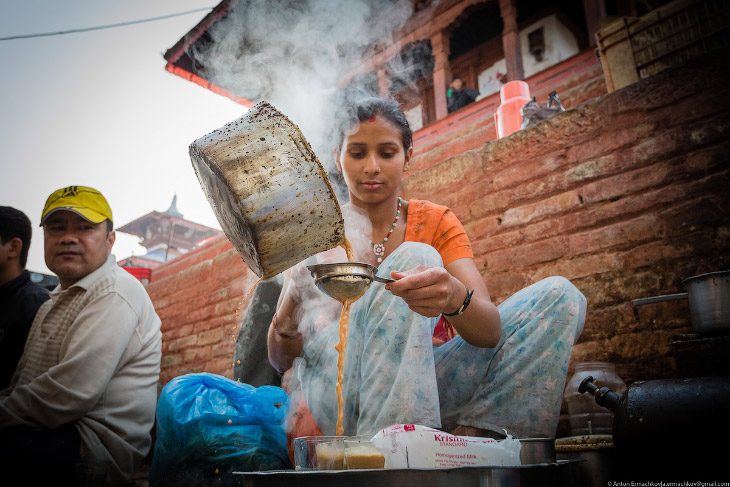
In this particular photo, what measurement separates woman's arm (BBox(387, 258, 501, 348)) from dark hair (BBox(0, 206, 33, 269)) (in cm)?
304

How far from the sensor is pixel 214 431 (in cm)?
157

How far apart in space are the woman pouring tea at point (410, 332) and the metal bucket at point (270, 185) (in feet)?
0.94

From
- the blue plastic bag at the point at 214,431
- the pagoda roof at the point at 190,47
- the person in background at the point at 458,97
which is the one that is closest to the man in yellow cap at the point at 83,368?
the blue plastic bag at the point at 214,431

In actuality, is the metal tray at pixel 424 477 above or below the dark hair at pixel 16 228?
below

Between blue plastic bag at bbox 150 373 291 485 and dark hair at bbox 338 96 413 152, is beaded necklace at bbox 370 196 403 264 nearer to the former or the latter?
dark hair at bbox 338 96 413 152

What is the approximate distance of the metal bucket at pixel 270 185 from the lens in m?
1.15

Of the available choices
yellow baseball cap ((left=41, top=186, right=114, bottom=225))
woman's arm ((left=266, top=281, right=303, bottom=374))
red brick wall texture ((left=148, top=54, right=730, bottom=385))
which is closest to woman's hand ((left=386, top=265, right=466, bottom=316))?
woman's arm ((left=266, top=281, right=303, bottom=374))

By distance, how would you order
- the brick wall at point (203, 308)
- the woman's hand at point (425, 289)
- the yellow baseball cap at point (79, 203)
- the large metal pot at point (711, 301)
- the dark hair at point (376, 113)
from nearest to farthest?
the woman's hand at point (425, 289) < the large metal pot at point (711, 301) < the dark hair at point (376, 113) < the yellow baseball cap at point (79, 203) < the brick wall at point (203, 308)

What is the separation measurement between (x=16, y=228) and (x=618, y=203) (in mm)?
3816

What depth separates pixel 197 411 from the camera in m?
1.58

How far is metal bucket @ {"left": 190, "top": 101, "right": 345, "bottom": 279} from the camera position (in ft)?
3.76

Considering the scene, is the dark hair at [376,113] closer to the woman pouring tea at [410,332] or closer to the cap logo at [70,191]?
the woman pouring tea at [410,332]

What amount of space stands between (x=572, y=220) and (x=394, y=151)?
4.14ft

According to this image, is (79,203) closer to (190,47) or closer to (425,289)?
(425,289)
